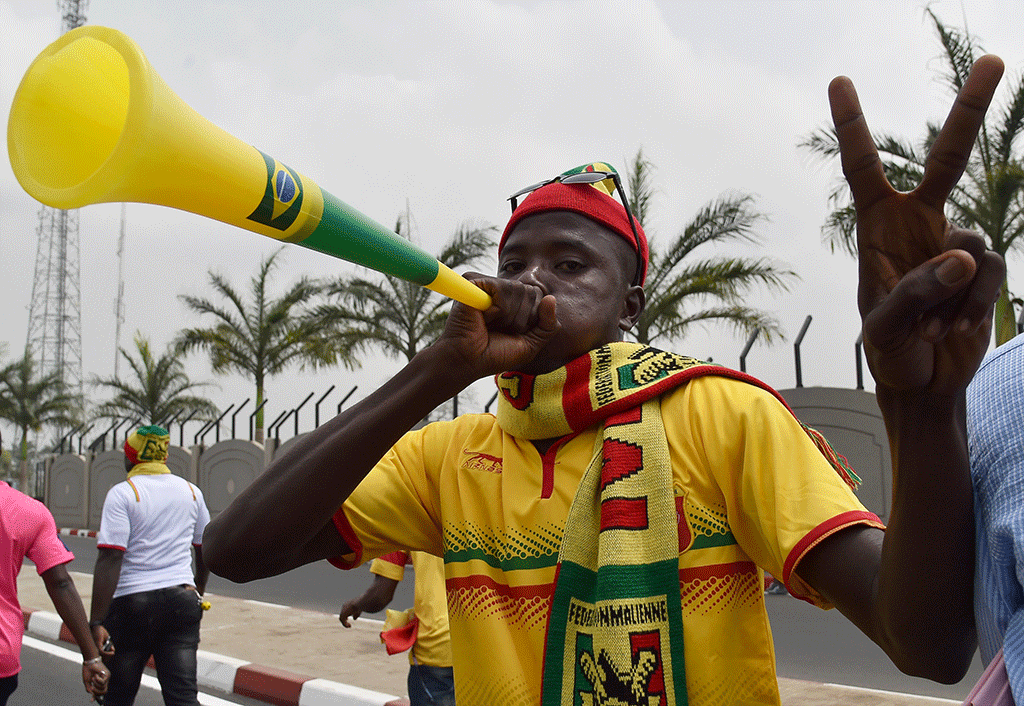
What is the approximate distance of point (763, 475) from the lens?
1.39 meters

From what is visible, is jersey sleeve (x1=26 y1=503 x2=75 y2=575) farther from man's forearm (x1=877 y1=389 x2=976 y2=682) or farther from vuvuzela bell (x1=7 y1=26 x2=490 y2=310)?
man's forearm (x1=877 y1=389 x2=976 y2=682)

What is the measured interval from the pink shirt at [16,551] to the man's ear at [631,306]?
10.2 feet

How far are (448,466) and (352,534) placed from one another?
235 mm

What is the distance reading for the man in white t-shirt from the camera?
4.42 metres

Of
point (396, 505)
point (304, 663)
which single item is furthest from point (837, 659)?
point (396, 505)

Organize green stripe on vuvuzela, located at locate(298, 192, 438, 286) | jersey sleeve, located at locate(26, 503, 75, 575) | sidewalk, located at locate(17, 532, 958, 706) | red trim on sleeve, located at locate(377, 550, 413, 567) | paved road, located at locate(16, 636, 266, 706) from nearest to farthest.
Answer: green stripe on vuvuzela, located at locate(298, 192, 438, 286), jersey sleeve, located at locate(26, 503, 75, 575), red trim on sleeve, located at locate(377, 550, 413, 567), sidewalk, located at locate(17, 532, 958, 706), paved road, located at locate(16, 636, 266, 706)

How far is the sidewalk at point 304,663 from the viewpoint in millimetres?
5516

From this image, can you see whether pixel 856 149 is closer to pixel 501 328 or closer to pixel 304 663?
pixel 501 328

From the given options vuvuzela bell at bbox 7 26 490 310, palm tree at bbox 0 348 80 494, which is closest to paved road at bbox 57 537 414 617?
vuvuzela bell at bbox 7 26 490 310

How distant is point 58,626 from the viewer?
880 centimetres

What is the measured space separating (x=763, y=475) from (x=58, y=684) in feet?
22.9

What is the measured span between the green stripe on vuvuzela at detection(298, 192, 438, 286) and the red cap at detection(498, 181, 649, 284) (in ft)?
1.90

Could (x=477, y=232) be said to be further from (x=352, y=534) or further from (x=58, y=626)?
(x=352, y=534)

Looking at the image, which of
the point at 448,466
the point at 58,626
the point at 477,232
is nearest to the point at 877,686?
the point at 448,466
